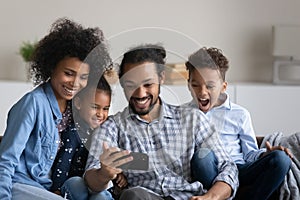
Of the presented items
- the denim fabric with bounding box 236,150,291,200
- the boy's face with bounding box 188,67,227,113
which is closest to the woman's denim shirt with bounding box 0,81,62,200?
the boy's face with bounding box 188,67,227,113

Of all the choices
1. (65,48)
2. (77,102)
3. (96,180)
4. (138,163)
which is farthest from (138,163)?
(65,48)

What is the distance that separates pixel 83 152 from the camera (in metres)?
1.56

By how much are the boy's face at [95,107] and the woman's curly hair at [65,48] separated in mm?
46

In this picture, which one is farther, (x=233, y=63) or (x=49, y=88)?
(x=233, y=63)

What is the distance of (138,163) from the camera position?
1.47 metres

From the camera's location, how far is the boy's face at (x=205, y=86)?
150cm

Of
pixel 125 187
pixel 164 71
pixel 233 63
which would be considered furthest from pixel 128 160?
pixel 233 63

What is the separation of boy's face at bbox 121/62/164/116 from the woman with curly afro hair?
62 mm

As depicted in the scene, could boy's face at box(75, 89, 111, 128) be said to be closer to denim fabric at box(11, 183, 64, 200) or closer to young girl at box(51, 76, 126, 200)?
young girl at box(51, 76, 126, 200)

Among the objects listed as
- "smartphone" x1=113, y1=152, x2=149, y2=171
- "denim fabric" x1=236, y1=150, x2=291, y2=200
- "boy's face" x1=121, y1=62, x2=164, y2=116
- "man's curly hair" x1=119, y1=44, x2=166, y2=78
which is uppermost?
"man's curly hair" x1=119, y1=44, x2=166, y2=78

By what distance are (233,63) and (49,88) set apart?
6.40ft

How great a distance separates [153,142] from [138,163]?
0.06 meters

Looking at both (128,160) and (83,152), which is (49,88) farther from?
(128,160)

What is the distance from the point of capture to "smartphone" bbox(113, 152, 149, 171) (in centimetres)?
146
